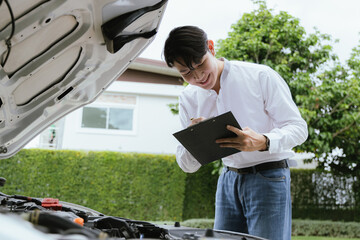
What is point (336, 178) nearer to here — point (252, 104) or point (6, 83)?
point (252, 104)

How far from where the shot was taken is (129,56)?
1749 mm

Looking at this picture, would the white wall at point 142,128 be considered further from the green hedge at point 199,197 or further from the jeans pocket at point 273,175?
the jeans pocket at point 273,175

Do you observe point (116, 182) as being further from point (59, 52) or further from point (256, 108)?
point (59, 52)

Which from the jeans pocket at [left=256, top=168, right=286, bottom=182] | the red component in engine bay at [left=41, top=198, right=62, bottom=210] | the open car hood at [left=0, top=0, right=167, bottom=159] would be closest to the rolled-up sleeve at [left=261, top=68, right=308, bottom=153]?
the jeans pocket at [left=256, top=168, right=286, bottom=182]

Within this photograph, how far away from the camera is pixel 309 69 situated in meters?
7.55

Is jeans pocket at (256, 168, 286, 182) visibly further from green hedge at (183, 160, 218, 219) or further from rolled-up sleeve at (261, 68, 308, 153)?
green hedge at (183, 160, 218, 219)

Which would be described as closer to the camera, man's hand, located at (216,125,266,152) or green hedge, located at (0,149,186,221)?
man's hand, located at (216,125,266,152)

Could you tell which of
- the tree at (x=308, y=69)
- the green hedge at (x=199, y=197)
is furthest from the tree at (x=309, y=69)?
the green hedge at (x=199, y=197)

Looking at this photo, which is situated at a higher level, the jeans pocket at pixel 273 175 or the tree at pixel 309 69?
the tree at pixel 309 69

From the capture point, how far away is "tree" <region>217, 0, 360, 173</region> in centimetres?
688

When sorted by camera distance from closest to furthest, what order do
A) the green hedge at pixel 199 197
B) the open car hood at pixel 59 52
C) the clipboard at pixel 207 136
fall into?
1. the open car hood at pixel 59 52
2. the clipboard at pixel 207 136
3. the green hedge at pixel 199 197

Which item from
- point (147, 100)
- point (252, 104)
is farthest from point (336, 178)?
point (252, 104)

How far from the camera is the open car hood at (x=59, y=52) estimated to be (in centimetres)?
127

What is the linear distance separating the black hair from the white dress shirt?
0.23 meters
